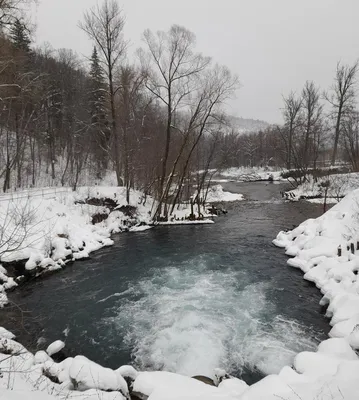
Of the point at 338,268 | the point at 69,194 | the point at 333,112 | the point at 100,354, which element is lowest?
the point at 100,354

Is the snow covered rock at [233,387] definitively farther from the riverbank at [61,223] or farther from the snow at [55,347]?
the riverbank at [61,223]

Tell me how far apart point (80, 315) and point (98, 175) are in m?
22.8

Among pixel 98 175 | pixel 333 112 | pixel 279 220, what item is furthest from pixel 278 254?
pixel 333 112

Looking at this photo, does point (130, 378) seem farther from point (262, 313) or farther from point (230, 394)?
point (262, 313)

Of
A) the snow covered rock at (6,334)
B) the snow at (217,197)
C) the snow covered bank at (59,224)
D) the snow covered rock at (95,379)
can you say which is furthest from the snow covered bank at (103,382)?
the snow at (217,197)

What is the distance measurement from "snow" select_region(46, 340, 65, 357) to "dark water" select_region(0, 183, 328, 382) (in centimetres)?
30

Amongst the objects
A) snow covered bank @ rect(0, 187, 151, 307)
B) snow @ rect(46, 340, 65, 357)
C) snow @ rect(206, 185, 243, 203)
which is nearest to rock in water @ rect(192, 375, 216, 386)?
snow @ rect(46, 340, 65, 357)

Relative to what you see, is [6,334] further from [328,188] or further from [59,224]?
[328,188]

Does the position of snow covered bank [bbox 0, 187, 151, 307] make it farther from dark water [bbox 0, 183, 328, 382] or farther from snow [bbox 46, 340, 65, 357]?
snow [bbox 46, 340, 65, 357]

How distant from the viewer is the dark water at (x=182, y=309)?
6.38 m

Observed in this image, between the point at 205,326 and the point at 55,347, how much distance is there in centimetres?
379

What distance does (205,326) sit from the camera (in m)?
7.39

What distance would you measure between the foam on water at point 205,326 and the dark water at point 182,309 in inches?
1.0

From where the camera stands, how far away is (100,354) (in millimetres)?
6500
